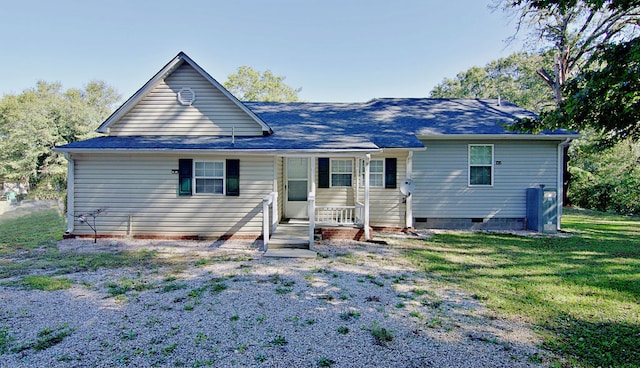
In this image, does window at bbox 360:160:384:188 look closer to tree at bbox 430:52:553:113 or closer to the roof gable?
the roof gable

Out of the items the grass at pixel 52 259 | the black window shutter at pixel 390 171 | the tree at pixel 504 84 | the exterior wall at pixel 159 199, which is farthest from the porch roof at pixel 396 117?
the tree at pixel 504 84

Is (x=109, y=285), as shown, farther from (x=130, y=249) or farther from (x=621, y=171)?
(x=621, y=171)

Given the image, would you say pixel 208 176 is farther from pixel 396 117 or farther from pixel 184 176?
pixel 396 117

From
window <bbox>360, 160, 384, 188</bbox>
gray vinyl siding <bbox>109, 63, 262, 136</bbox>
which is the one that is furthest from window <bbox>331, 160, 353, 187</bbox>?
gray vinyl siding <bbox>109, 63, 262, 136</bbox>

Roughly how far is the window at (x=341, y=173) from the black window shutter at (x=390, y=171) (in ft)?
3.84

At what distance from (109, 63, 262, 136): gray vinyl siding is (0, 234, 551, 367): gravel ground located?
463cm

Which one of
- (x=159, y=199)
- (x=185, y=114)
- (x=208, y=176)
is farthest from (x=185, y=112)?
(x=159, y=199)

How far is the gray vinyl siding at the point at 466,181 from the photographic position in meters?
10.6

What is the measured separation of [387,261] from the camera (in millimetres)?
→ 6906

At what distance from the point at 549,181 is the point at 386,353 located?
34.7ft

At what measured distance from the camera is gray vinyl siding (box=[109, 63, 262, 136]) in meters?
9.25

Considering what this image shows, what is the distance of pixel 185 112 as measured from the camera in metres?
9.30

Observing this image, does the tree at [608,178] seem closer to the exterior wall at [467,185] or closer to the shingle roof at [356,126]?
the exterior wall at [467,185]

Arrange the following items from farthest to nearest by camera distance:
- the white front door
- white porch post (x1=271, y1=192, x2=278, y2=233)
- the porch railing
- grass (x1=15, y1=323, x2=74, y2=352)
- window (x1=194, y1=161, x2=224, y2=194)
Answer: the white front door → window (x1=194, y1=161, x2=224, y2=194) → white porch post (x1=271, y1=192, x2=278, y2=233) → the porch railing → grass (x1=15, y1=323, x2=74, y2=352)
